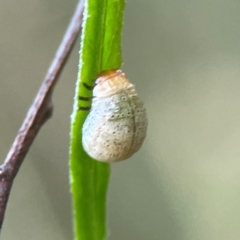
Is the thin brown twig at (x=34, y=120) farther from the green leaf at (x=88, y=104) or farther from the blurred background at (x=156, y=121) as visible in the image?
the blurred background at (x=156, y=121)

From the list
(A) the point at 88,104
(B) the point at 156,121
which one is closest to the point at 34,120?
(A) the point at 88,104

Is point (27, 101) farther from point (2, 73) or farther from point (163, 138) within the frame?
point (163, 138)

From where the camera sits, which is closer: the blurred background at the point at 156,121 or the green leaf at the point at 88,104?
the green leaf at the point at 88,104

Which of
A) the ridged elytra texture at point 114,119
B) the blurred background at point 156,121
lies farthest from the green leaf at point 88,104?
the blurred background at point 156,121

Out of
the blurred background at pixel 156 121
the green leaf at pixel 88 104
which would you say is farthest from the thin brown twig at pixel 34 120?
the blurred background at pixel 156 121
